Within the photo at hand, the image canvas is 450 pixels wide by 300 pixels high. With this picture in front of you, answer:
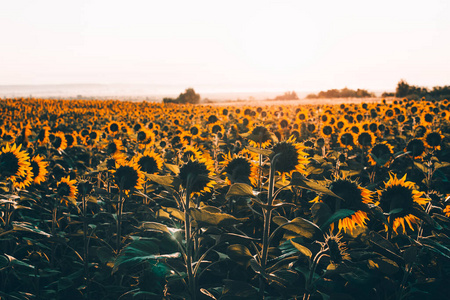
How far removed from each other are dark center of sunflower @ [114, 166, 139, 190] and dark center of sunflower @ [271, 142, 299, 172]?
143cm

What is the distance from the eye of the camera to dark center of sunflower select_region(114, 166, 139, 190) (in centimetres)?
292

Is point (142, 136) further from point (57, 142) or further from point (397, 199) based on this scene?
point (397, 199)

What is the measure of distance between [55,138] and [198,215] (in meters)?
5.47

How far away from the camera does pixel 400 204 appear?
86.7 inches

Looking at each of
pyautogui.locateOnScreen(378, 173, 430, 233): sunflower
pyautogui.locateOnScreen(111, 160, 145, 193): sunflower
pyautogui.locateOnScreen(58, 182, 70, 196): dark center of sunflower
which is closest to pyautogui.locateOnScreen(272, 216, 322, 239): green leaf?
pyautogui.locateOnScreen(378, 173, 430, 233): sunflower

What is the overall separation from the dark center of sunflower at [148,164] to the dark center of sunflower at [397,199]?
2003 millimetres

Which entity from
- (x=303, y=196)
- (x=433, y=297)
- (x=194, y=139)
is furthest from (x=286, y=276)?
(x=194, y=139)

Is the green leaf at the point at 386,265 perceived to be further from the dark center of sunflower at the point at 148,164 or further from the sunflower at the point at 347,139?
the sunflower at the point at 347,139

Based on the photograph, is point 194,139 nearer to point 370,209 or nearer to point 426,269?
point 426,269

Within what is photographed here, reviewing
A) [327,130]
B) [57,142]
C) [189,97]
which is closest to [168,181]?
[57,142]

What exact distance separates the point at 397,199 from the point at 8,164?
10.7 feet

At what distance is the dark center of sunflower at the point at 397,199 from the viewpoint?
220 cm

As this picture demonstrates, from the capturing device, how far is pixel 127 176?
2.94 meters

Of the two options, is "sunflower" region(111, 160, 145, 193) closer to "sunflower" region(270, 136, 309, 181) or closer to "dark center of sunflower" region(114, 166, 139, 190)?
"dark center of sunflower" region(114, 166, 139, 190)
